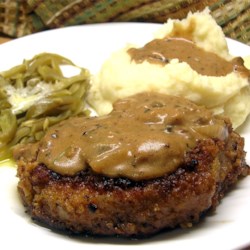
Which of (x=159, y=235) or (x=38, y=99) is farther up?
(x=159, y=235)

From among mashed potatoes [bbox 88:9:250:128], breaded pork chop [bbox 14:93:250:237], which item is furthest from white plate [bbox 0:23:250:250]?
mashed potatoes [bbox 88:9:250:128]

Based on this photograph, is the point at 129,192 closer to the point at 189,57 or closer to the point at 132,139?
the point at 132,139

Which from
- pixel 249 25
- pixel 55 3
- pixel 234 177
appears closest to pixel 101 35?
pixel 55 3

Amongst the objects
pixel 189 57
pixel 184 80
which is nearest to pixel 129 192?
pixel 184 80

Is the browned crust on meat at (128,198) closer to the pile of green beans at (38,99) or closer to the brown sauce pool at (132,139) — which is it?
the brown sauce pool at (132,139)

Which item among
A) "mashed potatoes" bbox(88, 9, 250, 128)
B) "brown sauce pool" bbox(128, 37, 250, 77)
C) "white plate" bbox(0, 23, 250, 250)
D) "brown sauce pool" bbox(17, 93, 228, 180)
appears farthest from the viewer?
"brown sauce pool" bbox(128, 37, 250, 77)

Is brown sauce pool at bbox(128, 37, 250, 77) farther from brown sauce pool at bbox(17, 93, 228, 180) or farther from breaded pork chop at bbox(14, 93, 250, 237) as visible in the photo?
breaded pork chop at bbox(14, 93, 250, 237)
